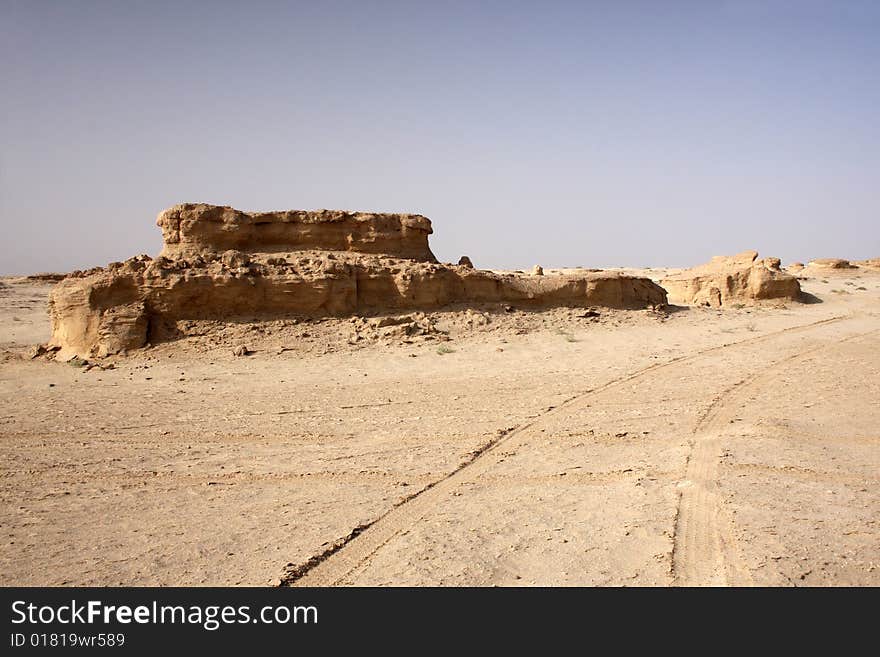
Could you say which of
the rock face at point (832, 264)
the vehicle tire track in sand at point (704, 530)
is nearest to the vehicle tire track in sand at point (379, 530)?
the vehicle tire track in sand at point (704, 530)

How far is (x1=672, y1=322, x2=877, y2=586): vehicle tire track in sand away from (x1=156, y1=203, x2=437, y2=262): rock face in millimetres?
10331

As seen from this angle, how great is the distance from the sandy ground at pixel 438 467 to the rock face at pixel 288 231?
2.71 m

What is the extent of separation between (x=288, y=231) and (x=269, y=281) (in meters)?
1.79

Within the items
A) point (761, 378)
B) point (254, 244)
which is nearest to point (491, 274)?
point (254, 244)

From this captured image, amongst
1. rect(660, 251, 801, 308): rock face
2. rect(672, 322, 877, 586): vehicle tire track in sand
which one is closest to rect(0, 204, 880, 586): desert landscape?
rect(672, 322, 877, 586): vehicle tire track in sand

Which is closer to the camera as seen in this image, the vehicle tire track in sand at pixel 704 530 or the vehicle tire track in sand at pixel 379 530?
the vehicle tire track in sand at pixel 704 530

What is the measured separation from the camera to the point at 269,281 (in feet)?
46.7

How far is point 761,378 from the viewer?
10.7 m

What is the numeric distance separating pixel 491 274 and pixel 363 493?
1131cm

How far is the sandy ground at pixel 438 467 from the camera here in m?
4.34

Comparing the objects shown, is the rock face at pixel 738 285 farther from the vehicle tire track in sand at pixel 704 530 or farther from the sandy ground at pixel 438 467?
the vehicle tire track in sand at pixel 704 530

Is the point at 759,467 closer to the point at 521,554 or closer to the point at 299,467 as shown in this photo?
the point at 521,554

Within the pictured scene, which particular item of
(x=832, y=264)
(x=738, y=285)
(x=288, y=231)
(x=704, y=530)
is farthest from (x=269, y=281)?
(x=832, y=264)

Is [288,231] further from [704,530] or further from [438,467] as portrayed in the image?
[704,530]
